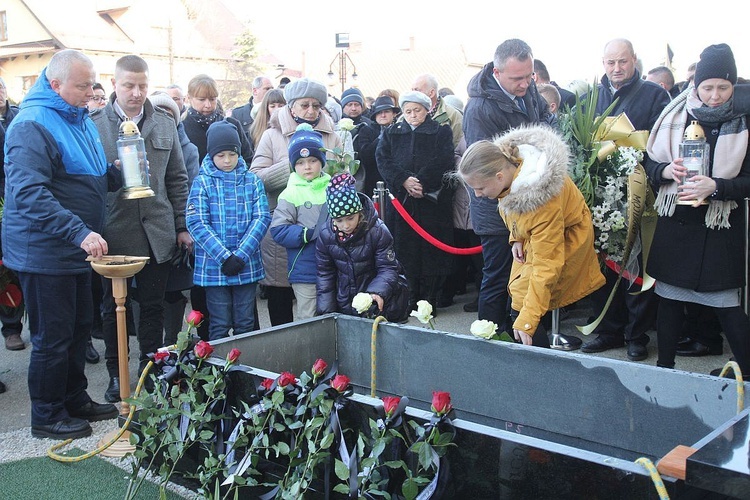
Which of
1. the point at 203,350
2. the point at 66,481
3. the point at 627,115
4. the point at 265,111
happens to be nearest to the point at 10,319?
the point at 66,481

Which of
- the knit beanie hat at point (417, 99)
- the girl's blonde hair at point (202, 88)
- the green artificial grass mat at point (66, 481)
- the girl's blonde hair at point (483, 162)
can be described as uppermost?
the girl's blonde hair at point (202, 88)

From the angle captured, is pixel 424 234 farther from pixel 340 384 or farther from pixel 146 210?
pixel 340 384

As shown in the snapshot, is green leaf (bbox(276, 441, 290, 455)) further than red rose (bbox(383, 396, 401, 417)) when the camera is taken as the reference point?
Yes

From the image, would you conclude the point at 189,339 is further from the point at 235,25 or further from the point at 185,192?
the point at 235,25

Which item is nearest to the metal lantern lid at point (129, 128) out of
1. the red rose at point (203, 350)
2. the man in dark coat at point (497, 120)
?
the red rose at point (203, 350)

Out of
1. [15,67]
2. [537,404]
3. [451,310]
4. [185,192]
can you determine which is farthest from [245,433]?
[15,67]

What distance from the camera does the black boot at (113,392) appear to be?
498cm

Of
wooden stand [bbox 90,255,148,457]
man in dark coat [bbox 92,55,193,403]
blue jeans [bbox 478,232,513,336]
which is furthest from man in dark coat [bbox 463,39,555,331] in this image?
wooden stand [bbox 90,255,148,457]

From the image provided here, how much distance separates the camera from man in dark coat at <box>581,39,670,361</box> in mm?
5703

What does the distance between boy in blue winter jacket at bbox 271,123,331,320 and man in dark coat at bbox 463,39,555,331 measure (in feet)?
3.67

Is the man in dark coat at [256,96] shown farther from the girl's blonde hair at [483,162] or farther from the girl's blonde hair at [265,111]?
the girl's blonde hair at [483,162]

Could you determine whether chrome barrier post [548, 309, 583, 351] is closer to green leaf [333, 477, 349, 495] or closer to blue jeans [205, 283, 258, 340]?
blue jeans [205, 283, 258, 340]

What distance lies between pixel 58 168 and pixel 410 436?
2.77 m

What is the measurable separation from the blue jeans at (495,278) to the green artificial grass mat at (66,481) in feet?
8.45
